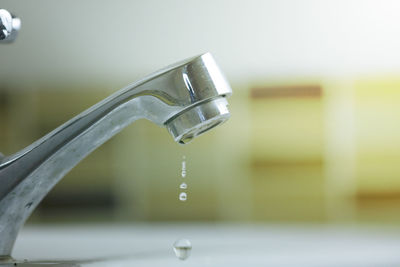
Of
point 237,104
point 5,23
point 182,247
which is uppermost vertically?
point 237,104

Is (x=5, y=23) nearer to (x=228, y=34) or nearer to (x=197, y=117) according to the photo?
(x=197, y=117)

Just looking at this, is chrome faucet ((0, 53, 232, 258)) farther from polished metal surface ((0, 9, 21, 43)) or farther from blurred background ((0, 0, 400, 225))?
blurred background ((0, 0, 400, 225))

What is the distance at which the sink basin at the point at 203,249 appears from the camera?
1.57ft

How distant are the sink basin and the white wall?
5.14ft

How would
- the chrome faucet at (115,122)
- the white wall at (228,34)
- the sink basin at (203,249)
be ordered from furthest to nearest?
the white wall at (228,34) → the sink basin at (203,249) → the chrome faucet at (115,122)

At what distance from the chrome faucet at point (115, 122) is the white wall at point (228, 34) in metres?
1.90

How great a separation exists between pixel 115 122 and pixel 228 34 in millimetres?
1965

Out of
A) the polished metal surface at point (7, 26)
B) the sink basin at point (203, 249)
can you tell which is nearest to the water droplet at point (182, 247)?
the sink basin at point (203, 249)

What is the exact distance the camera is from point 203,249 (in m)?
0.61

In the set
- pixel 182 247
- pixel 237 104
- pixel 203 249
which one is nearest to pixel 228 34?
pixel 237 104

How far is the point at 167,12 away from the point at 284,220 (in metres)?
1.20

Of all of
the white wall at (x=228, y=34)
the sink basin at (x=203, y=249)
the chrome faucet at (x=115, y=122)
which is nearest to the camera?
the chrome faucet at (x=115, y=122)

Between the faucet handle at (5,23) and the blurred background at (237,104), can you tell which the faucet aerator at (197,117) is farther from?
the blurred background at (237,104)

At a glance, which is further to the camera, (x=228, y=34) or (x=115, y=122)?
(x=228, y=34)
